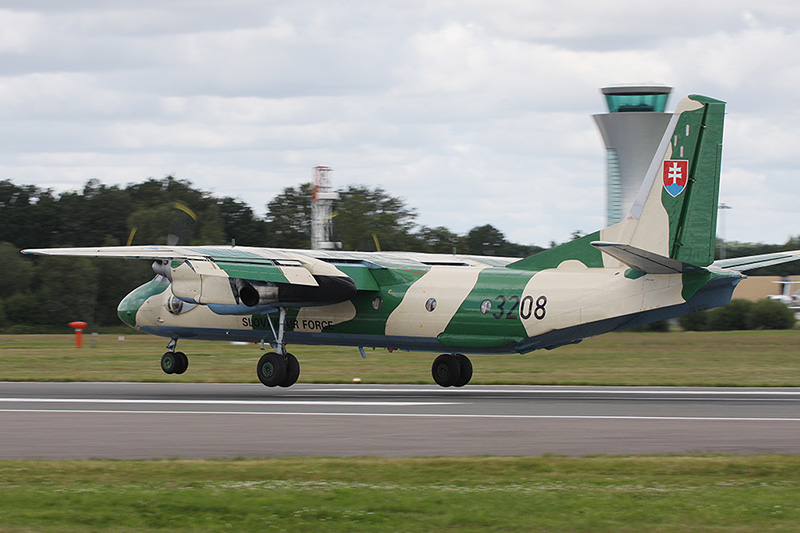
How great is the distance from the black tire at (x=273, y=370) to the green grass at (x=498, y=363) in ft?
11.2

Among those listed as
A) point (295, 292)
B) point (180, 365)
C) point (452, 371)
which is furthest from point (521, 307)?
point (180, 365)

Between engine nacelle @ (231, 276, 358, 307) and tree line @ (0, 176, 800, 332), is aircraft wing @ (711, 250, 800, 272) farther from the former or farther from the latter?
tree line @ (0, 176, 800, 332)

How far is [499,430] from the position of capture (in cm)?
1568

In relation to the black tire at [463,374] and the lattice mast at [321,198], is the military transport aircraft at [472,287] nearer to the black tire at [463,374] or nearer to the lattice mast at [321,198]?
the black tire at [463,374]

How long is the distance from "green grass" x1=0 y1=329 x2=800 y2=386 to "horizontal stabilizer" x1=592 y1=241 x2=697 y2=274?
6589 millimetres

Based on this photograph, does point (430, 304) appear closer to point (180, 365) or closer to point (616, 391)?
point (616, 391)

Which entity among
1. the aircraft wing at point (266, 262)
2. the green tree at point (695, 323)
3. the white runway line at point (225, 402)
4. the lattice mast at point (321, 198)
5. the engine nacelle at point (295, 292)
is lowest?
the white runway line at point (225, 402)

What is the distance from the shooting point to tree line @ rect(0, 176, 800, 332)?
59919mm

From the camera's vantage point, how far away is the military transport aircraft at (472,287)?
20.2 m

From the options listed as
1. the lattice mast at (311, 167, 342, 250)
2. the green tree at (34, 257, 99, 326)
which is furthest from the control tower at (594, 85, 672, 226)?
the green tree at (34, 257, 99, 326)

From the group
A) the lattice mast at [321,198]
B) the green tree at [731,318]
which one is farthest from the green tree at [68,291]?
the green tree at [731,318]

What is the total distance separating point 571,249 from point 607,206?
2867cm

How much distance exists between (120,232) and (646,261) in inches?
2418

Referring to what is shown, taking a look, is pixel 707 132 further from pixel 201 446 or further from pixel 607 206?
pixel 607 206
